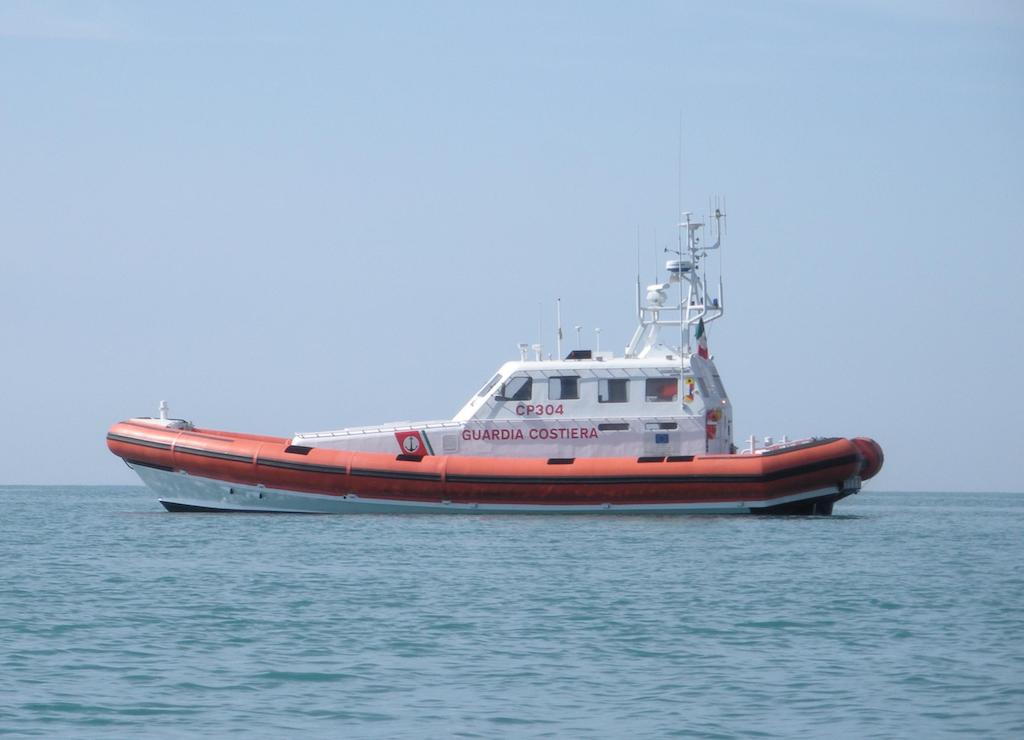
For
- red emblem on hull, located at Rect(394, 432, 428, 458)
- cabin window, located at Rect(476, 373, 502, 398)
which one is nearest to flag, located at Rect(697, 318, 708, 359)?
cabin window, located at Rect(476, 373, 502, 398)

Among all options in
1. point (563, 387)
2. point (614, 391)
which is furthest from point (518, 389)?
point (614, 391)

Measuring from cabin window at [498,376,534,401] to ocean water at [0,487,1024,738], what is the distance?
2923 mm

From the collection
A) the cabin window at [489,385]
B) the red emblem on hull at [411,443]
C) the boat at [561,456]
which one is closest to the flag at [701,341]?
the boat at [561,456]

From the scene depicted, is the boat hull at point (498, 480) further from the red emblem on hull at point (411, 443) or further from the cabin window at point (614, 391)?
the cabin window at point (614, 391)

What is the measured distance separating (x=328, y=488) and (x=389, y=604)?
9383 mm

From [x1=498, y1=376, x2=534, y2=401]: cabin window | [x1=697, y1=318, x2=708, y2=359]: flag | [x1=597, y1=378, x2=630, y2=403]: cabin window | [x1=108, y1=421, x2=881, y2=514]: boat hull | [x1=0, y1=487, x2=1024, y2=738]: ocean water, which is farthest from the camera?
[x1=697, y1=318, x2=708, y2=359]: flag

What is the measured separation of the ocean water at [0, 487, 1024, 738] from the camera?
31.8 ft

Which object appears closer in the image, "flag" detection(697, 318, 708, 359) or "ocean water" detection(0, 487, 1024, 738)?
"ocean water" detection(0, 487, 1024, 738)

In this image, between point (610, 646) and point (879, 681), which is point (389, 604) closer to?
point (610, 646)

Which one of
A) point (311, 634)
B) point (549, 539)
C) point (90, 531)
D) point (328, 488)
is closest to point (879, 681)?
point (311, 634)

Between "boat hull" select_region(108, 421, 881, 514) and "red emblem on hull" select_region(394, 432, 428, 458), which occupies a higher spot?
"red emblem on hull" select_region(394, 432, 428, 458)

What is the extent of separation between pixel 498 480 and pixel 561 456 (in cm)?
127

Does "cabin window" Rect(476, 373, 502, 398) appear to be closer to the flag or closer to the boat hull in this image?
the boat hull

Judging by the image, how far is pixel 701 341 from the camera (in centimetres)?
2484
